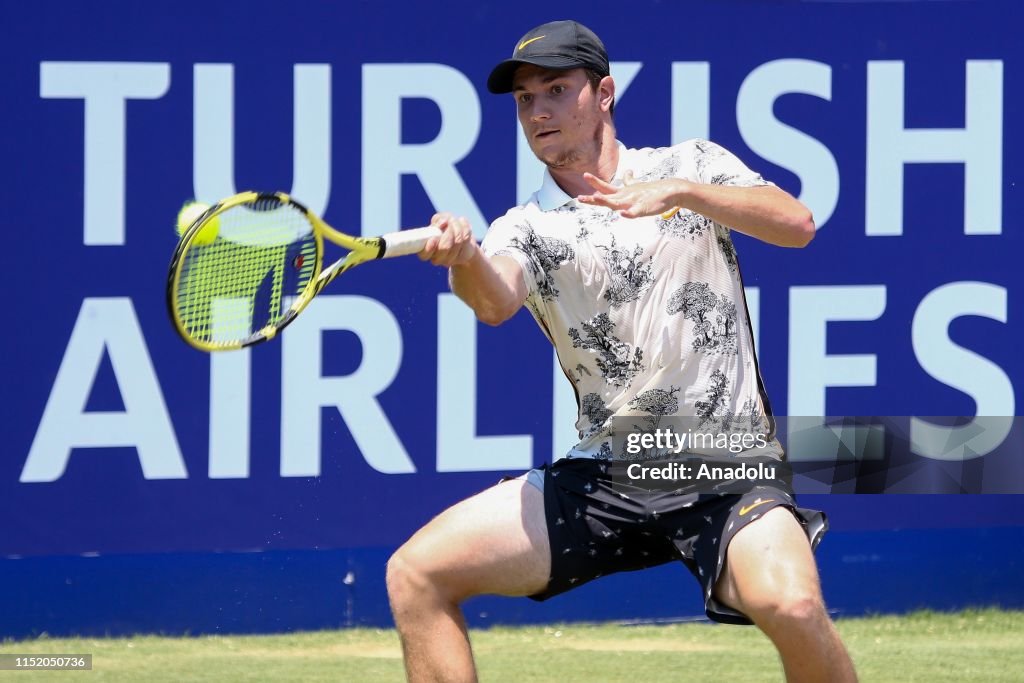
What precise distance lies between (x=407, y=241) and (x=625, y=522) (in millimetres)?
781

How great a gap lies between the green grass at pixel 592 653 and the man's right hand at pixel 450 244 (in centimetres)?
186

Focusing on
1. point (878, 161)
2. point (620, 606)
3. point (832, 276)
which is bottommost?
point (620, 606)

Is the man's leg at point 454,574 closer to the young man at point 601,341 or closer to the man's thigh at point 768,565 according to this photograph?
the young man at point 601,341

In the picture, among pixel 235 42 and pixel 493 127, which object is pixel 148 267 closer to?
pixel 235 42

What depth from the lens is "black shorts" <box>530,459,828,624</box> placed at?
10.5 feet

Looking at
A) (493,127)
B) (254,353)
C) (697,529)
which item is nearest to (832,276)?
(493,127)

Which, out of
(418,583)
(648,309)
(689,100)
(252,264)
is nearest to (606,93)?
(648,309)

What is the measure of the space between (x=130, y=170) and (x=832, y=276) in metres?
2.29

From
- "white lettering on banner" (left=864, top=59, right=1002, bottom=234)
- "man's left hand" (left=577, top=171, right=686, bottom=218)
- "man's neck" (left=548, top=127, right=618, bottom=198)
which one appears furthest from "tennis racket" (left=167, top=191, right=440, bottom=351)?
"white lettering on banner" (left=864, top=59, right=1002, bottom=234)

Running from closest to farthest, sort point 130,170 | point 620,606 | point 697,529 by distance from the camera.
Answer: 1. point 697,529
2. point 130,170
3. point 620,606

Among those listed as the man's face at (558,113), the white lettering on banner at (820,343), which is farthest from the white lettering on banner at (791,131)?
the man's face at (558,113)

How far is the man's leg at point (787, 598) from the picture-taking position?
2943 millimetres

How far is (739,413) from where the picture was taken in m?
3.33

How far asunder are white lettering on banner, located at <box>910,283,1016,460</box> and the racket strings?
111 inches
